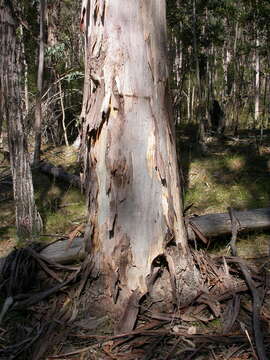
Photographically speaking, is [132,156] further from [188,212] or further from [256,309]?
[188,212]

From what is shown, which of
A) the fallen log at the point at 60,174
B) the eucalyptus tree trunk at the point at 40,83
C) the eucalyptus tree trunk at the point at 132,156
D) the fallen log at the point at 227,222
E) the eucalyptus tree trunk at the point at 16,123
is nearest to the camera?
the eucalyptus tree trunk at the point at 132,156

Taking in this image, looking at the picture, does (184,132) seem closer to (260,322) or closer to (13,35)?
(13,35)

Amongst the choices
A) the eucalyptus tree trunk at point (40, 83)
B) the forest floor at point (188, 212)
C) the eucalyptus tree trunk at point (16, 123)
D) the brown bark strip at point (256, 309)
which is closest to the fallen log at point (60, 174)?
the forest floor at point (188, 212)

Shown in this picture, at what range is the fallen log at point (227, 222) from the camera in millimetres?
3387

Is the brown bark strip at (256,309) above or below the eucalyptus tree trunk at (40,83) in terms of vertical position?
below

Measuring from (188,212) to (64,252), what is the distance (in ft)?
6.47

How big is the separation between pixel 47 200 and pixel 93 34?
12.3ft

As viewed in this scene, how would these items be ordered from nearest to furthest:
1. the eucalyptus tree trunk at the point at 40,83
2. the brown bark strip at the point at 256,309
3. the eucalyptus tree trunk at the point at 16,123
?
the brown bark strip at the point at 256,309 → the eucalyptus tree trunk at the point at 16,123 → the eucalyptus tree trunk at the point at 40,83

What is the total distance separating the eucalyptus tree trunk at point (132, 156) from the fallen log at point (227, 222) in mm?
670

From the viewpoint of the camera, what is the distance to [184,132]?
9250mm

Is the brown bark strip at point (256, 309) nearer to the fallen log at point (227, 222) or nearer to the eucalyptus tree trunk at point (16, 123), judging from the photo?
the fallen log at point (227, 222)

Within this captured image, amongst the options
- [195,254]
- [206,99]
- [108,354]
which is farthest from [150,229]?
[206,99]

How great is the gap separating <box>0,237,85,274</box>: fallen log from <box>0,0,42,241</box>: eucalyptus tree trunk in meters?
1.40

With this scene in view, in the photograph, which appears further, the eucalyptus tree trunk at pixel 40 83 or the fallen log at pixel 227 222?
the eucalyptus tree trunk at pixel 40 83
